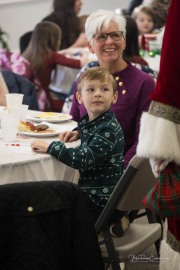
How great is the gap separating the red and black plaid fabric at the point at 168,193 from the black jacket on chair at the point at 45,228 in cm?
20

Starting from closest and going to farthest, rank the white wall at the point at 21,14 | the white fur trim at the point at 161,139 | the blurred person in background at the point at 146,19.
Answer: the white fur trim at the point at 161,139 < the blurred person in background at the point at 146,19 < the white wall at the point at 21,14

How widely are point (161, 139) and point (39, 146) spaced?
888 mm

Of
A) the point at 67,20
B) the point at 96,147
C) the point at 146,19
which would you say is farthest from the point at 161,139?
the point at 146,19

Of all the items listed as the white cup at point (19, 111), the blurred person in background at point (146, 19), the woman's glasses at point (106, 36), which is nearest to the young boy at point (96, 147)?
the white cup at point (19, 111)

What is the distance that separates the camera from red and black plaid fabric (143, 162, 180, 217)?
63.3 inches

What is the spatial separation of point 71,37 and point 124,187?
172 inches

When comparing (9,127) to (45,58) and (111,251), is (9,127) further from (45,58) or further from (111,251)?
(45,58)

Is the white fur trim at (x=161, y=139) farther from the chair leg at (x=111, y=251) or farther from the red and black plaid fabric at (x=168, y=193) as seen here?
the chair leg at (x=111, y=251)

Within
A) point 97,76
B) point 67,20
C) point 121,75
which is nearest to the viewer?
point 97,76

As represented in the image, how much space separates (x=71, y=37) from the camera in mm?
6246

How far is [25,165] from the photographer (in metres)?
2.29

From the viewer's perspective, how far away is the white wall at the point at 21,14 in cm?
858

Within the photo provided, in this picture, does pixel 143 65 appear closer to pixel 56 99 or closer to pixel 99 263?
pixel 56 99

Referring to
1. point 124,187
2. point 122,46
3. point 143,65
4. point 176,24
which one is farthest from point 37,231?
point 143,65
